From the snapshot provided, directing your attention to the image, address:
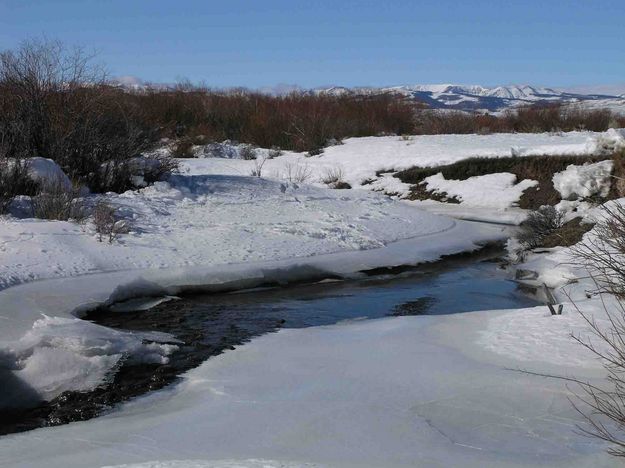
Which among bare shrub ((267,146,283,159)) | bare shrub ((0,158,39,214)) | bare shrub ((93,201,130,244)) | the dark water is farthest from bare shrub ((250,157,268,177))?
bare shrub ((93,201,130,244))

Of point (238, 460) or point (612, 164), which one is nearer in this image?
point (238, 460)

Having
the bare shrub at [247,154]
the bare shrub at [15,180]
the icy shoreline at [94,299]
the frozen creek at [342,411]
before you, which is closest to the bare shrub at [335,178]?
the bare shrub at [247,154]

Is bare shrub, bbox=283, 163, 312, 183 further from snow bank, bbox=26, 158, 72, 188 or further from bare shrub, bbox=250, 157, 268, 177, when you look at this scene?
snow bank, bbox=26, 158, 72, 188

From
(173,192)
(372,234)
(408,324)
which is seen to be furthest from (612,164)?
(408,324)

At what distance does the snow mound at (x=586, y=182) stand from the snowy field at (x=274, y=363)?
4.58 meters

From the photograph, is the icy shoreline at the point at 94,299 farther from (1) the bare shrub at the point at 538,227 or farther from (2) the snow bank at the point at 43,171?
(2) the snow bank at the point at 43,171

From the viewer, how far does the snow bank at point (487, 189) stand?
19281mm

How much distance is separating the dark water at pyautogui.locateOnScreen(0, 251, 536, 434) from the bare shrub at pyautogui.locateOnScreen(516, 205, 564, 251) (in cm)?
164

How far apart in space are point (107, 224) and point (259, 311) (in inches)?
121

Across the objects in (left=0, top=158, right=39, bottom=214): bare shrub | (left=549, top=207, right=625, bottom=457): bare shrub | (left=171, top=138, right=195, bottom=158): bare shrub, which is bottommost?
(left=549, top=207, right=625, bottom=457): bare shrub

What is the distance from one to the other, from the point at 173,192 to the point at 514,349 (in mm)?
8594

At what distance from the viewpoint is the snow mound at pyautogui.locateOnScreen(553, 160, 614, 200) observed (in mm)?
15945

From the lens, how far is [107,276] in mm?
9133

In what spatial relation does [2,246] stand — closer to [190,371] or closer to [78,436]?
[190,371]
